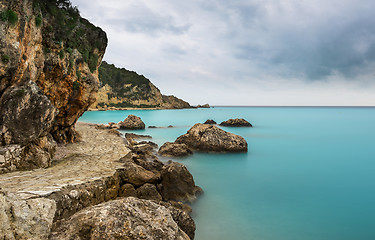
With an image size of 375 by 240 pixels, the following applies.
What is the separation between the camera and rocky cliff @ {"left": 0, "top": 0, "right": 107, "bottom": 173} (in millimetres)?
7332

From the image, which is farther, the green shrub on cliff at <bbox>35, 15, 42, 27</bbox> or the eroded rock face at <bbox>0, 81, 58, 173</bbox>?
the green shrub on cliff at <bbox>35, 15, 42, 27</bbox>

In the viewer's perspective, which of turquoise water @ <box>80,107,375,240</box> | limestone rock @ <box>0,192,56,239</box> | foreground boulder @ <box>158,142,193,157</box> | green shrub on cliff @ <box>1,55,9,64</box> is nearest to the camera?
limestone rock @ <box>0,192,56,239</box>

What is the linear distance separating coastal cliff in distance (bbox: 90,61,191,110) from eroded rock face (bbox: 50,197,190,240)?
317 feet

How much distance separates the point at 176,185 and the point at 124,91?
4211 inches

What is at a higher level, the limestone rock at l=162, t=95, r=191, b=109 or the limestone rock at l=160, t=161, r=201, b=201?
the limestone rock at l=162, t=95, r=191, b=109

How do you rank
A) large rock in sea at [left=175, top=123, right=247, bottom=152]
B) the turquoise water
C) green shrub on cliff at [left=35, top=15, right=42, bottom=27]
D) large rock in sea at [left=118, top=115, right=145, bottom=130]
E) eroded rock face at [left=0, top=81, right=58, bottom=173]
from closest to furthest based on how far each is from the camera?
1. eroded rock face at [left=0, top=81, right=58, bottom=173]
2. the turquoise water
3. green shrub on cliff at [left=35, top=15, right=42, bottom=27]
4. large rock in sea at [left=175, top=123, right=247, bottom=152]
5. large rock in sea at [left=118, top=115, right=145, bottom=130]

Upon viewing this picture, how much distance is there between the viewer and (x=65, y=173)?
276 inches

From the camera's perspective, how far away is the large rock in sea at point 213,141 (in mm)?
17188

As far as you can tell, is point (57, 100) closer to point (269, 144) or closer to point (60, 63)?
point (60, 63)

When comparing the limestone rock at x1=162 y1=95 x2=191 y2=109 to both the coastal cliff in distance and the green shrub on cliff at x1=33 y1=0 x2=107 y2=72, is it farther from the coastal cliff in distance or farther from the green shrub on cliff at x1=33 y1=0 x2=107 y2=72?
the green shrub on cliff at x1=33 y1=0 x2=107 y2=72

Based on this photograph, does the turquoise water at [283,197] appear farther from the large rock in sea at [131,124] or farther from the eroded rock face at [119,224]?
the large rock in sea at [131,124]

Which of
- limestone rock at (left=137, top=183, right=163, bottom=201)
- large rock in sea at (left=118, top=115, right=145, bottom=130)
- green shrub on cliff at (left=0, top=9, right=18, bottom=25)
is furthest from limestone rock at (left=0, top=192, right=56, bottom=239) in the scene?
large rock in sea at (left=118, top=115, right=145, bottom=130)

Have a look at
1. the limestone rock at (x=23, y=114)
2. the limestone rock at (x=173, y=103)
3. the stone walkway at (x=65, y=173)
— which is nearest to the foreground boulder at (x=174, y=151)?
the stone walkway at (x=65, y=173)

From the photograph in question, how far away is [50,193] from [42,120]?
15.9ft
